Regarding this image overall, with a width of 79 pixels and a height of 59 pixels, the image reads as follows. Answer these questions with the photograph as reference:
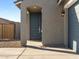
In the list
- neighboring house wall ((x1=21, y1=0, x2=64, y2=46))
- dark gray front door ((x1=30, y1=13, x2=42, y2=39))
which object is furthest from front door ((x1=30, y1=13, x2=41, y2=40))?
neighboring house wall ((x1=21, y1=0, x2=64, y2=46))

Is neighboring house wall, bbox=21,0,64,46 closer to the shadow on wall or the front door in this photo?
the shadow on wall

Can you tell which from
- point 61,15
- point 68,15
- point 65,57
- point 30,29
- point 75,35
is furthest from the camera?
point 30,29

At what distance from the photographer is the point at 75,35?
14109mm

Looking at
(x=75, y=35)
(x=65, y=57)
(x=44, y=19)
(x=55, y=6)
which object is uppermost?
(x=55, y=6)

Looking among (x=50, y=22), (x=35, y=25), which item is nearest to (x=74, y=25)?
(x=50, y=22)

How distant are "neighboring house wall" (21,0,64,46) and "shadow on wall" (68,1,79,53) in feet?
7.23

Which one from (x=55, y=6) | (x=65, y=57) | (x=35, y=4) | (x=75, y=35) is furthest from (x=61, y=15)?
(x=65, y=57)

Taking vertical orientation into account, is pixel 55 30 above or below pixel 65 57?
above

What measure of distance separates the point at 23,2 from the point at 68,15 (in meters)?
4.18

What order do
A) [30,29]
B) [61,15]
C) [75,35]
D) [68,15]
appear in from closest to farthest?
[75,35] < [68,15] < [61,15] < [30,29]

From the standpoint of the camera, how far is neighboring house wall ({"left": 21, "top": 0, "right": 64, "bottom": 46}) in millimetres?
18156

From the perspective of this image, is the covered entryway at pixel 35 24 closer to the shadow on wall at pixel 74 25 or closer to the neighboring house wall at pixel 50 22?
the neighboring house wall at pixel 50 22

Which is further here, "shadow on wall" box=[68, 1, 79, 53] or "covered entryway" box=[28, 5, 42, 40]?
"covered entryway" box=[28, 5, 42, 40]

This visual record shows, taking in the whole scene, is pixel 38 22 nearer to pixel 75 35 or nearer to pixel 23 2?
pixel 23 2
